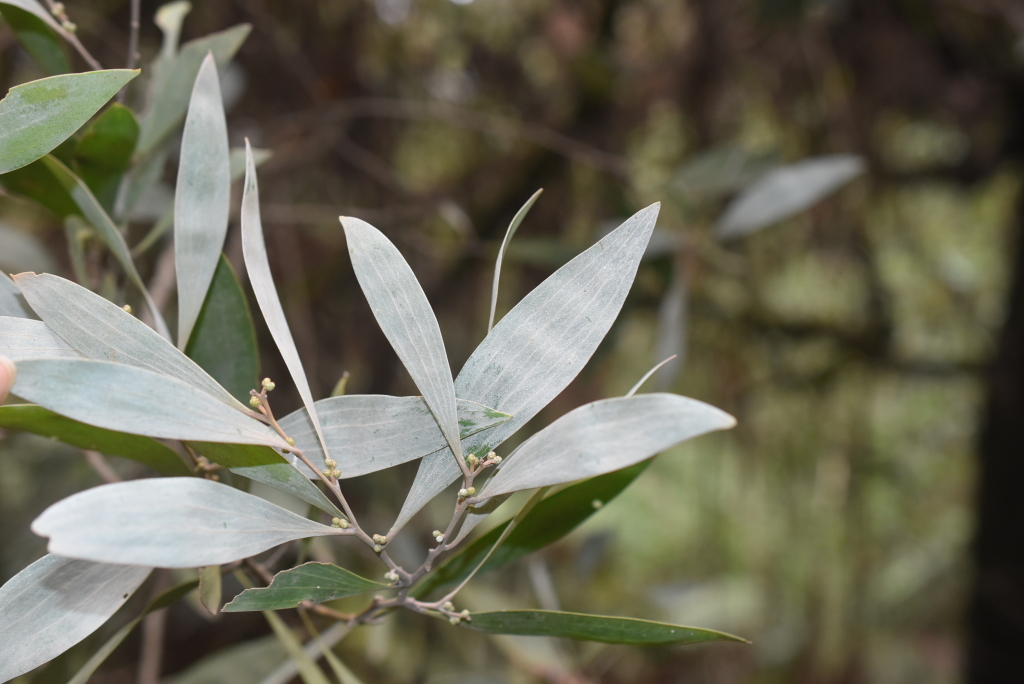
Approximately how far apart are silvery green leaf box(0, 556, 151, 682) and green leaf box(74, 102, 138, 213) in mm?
191

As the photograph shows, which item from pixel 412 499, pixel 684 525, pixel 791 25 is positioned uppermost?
pixel 791 25

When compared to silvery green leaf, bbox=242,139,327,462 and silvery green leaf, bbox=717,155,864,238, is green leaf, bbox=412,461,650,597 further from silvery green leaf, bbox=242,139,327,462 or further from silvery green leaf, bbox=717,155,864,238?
silvery green leaf, bbox=717,155,864,238

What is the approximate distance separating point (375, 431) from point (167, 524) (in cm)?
7

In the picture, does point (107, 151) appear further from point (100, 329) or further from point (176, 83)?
point (100, 329)

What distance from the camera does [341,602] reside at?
2.72ft

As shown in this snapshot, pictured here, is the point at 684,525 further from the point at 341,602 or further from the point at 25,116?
the point at 25,116

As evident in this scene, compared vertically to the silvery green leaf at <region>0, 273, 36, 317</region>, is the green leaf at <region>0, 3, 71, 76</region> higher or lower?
higher

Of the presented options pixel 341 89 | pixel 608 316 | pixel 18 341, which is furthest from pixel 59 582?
pixel 341 89

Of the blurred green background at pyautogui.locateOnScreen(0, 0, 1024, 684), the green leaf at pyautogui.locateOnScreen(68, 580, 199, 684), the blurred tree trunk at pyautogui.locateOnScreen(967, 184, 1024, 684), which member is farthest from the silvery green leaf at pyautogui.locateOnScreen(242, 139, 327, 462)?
the blurred tree trunk at pyautogui.locateOnScreen(967, 184, 1024, 684)

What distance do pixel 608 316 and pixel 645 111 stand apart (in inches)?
36.6

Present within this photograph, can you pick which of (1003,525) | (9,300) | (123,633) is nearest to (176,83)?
(9,300)

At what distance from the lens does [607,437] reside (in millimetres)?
181

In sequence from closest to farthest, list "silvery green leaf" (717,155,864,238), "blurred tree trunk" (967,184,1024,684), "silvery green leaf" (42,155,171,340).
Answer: "silvery green leaf" (42,155,171,340)
"silvery green leaf" (717,155,864,238)
"blurred tree trunk" (967,184,1024,684)

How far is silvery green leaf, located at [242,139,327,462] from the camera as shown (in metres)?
0.22
